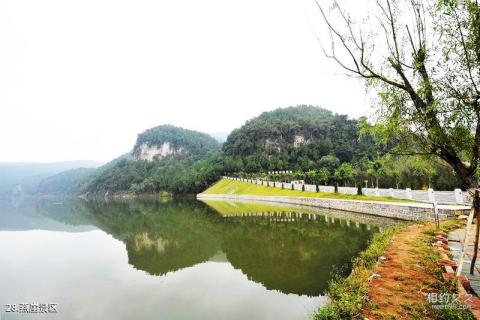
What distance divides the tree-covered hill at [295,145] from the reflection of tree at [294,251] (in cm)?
9394

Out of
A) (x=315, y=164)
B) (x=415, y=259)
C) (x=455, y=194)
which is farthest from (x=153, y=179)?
(x=415, y=259)

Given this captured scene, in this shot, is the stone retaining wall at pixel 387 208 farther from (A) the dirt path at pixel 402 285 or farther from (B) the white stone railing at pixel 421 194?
(A) the dirt path at pixel 402 285

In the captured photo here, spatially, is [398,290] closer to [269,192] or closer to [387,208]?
[387,208]

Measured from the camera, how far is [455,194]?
28.8m

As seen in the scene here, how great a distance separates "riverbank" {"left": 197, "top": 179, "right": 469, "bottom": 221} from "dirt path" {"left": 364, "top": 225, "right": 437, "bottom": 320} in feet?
43.5

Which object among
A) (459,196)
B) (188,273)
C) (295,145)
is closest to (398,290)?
(188,273)

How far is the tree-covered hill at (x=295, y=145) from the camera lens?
129m

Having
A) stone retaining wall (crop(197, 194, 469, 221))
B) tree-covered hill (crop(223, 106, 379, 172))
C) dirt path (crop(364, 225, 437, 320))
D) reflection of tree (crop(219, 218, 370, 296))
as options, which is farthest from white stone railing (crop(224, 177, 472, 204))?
tree-covered hill (crop(223, 106, 379, 172))

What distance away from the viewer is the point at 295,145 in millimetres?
151500

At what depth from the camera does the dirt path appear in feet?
27.6

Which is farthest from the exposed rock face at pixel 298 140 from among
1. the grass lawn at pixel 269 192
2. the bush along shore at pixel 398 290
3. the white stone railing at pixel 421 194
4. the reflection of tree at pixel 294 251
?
the bush along shore at pixel 398 290

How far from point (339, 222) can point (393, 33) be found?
22434 millimetres

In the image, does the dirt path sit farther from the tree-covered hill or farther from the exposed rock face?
the exposed rock face

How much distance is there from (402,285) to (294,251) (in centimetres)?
1020
